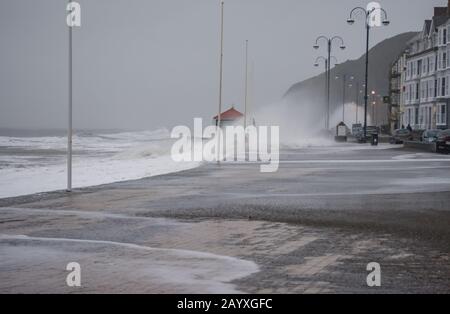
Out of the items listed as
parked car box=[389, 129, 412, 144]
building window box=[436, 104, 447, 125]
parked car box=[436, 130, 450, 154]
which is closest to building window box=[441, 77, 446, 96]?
building window box=[436, 104, 447, 125]

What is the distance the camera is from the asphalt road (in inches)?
278

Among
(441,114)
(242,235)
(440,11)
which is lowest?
(242,235)

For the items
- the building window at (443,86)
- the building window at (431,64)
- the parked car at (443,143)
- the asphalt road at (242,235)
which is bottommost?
the asphalt road at (242,235)

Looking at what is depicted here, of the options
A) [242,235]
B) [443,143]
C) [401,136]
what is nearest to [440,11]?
[401,136]

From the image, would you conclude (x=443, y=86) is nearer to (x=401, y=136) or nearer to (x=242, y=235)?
(x=401, y=136)

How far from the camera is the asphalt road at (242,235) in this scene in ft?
23.2

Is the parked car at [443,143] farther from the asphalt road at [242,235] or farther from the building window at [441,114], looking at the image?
the building window at [441,114]

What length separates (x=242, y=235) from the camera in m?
10.2

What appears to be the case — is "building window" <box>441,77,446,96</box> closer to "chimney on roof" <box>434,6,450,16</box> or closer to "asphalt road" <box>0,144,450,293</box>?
"chimney on roof" <box>434,6,450,16</box>

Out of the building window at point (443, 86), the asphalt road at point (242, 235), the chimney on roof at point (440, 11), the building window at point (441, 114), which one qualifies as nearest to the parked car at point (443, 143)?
the asphalt road at point (242, 235)

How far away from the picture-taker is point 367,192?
55.7ft
